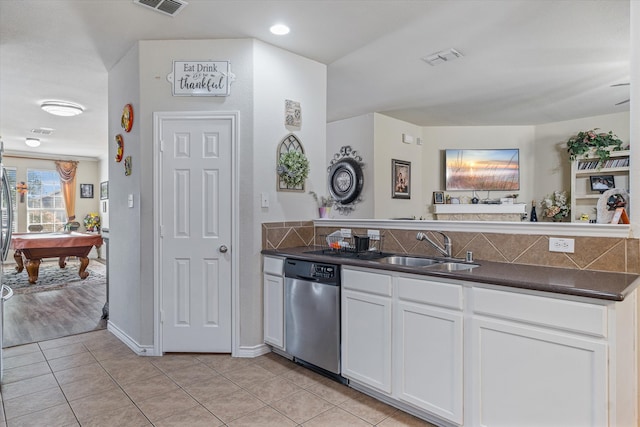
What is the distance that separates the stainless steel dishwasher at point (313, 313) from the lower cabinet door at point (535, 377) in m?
1.00

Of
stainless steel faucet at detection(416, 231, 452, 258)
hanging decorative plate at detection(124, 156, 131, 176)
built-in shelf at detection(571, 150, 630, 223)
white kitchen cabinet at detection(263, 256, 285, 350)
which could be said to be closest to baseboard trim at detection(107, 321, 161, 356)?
white kitchen cabinet at detection(263, 256, 285, 350)

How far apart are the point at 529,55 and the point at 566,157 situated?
10.2 feet

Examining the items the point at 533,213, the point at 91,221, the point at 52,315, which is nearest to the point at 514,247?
the point at 533,213

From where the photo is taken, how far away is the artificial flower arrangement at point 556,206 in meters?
5.80

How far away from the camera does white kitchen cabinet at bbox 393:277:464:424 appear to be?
6.59ft

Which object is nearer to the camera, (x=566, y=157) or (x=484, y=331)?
(x=484, y=331)

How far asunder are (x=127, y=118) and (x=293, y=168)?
1.60 metres

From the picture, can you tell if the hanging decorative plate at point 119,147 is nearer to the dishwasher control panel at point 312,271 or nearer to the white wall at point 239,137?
the white wall at point 239,137

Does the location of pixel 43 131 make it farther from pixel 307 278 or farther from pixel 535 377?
pixel 535 377

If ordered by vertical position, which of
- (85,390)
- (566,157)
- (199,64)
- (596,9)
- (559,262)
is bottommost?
(85,390)

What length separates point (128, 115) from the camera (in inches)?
135

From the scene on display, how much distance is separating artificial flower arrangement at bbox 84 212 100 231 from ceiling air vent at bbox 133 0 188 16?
814 centimetres

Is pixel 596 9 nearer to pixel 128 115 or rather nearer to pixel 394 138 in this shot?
pixel 394 138

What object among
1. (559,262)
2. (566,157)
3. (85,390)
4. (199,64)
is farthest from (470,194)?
(85,390)
